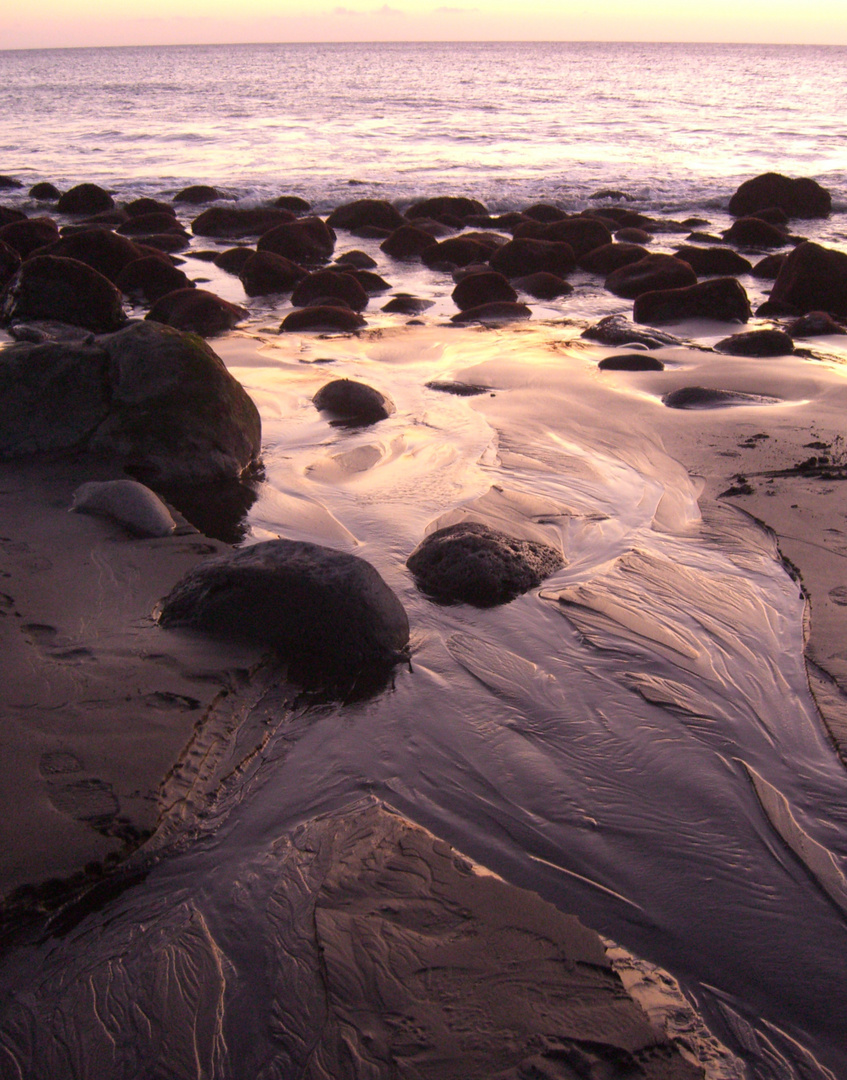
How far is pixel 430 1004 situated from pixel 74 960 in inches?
29.9

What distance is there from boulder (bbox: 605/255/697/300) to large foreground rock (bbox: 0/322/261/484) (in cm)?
582

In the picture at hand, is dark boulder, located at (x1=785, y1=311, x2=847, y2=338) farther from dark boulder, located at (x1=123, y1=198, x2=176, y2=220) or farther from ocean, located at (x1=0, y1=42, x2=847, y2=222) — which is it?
dark boulder, located at (x1=123, y1=198, x2=176, y2=220)

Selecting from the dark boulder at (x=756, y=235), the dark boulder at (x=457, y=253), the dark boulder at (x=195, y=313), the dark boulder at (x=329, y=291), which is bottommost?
the dark boulder at (x=756, y=235)

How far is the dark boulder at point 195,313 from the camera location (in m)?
7.35

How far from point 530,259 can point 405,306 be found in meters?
2.81

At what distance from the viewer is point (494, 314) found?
818 centimetres

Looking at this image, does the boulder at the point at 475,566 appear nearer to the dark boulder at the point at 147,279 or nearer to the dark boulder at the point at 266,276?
the dark boulder at the point at 147,279

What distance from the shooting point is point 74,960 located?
1.77 m

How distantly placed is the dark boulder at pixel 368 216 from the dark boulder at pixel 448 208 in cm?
107

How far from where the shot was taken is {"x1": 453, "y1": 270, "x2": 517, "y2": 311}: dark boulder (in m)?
8.70

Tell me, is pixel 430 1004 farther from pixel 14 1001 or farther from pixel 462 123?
pixel 462 123

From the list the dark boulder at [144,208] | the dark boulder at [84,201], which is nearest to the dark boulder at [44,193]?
the dark boulder at [84,201]

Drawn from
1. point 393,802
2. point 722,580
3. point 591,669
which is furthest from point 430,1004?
point 722,580

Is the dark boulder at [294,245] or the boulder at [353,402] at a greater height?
the boulder at [353,402]
